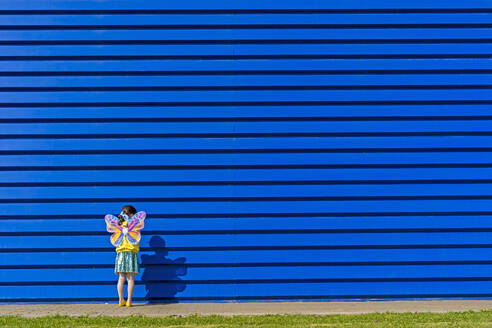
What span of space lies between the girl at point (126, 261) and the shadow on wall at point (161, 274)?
1.26ft

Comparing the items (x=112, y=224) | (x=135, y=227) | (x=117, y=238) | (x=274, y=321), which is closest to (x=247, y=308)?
(x=274, y=321)

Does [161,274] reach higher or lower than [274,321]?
higher

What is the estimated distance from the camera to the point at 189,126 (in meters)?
7.91

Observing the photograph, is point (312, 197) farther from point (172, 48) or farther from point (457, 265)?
point (172, 48)

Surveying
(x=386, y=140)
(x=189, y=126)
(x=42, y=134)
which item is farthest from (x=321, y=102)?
(x=42, y=134)

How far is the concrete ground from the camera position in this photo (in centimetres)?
696

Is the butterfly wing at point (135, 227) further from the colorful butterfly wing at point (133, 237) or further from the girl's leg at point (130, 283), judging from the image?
the girl's leg at point (130, 283)

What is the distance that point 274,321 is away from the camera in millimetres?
6219

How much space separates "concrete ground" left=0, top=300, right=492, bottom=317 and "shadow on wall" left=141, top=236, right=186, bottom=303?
23 cm

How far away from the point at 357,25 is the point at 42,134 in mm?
4874

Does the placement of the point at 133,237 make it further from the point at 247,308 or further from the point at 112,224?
the point at 247,308

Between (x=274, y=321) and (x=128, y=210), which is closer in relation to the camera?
(x=274, y=321)

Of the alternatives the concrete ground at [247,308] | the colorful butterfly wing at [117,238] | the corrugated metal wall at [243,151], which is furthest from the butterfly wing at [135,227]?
the concrete ground at [247,308]

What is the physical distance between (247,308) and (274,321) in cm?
106
